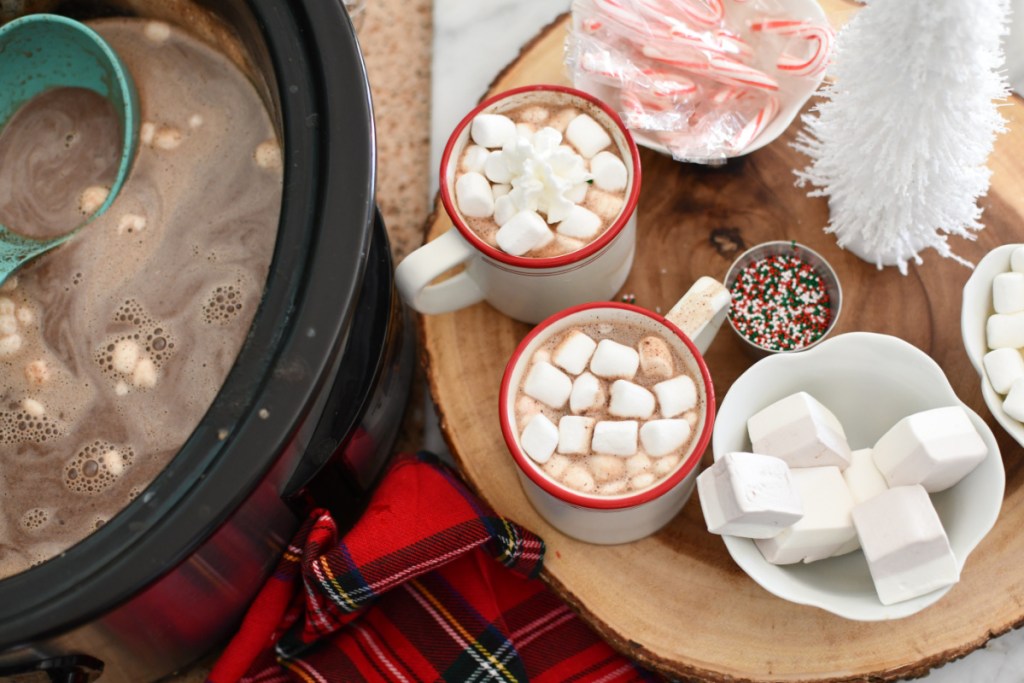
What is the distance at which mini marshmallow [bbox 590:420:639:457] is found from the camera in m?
0.82

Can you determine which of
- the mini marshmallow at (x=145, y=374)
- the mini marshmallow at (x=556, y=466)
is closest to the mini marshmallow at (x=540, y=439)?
the mini marshmallow at (x=556, y=466)

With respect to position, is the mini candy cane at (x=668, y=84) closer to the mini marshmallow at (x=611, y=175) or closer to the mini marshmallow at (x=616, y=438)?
the mini marshmallow at (x=611, y=175)

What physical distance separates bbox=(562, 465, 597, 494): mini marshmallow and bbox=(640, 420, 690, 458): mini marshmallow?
0.05 meters

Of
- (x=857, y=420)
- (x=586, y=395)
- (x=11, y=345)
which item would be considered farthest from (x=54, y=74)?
(x=857, y=420)

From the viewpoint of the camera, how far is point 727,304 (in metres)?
0.90

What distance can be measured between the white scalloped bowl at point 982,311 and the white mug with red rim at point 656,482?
8.2 inches

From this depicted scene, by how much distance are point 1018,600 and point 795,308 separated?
0.32 m

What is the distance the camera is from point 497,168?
2.87 feet

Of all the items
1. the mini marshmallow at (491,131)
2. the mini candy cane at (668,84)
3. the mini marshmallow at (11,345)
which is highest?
the mini marshmallow at (491,131)

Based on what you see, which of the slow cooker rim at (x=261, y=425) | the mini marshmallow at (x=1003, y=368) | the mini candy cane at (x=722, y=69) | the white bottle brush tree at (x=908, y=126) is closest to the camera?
the slow cooker rim at (x=261, y=425)

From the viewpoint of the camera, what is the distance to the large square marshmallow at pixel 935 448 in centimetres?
79

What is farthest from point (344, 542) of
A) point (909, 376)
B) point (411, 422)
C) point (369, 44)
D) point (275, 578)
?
point (369, 44)

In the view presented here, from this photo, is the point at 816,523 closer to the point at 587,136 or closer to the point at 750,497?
the point at 750,497

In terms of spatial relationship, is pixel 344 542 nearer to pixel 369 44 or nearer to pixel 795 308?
pixel 795 308
